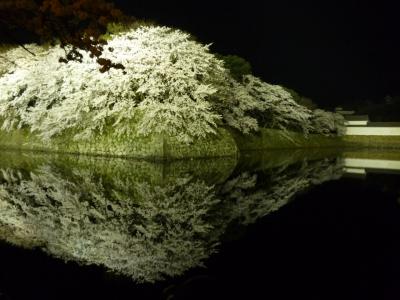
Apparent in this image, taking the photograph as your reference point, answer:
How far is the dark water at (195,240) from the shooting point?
451 centimetres

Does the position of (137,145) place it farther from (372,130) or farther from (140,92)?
(372,130)

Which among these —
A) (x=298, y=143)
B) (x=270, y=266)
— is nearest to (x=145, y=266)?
(x=270, y=266)

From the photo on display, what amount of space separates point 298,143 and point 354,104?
116 feet

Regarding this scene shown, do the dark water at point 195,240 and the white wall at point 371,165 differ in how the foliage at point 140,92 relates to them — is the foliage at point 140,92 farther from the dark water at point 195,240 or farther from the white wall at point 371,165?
the dark water at point 195,240

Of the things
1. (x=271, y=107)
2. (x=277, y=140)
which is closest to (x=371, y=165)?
(x=277, y=140)

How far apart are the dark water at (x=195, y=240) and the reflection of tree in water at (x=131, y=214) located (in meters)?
0.02

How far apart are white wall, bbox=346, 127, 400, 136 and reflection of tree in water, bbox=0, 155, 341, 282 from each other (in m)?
36.4

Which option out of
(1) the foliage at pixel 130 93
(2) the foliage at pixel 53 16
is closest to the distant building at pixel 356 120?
(1) the foliage at pixel 130 93

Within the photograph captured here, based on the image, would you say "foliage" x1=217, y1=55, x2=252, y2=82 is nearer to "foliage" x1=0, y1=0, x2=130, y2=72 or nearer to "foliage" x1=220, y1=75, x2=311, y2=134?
"foliage" x1=220, y1=75, x2=311, y2=134

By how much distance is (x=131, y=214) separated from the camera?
322 inches

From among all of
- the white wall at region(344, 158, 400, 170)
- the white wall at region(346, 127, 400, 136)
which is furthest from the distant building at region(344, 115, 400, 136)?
the white wall at region(344, 158, 400, 170)

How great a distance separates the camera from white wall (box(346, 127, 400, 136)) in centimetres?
4684

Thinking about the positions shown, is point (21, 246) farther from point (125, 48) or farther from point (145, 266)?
point (125, 48)

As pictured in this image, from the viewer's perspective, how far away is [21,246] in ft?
19.7
